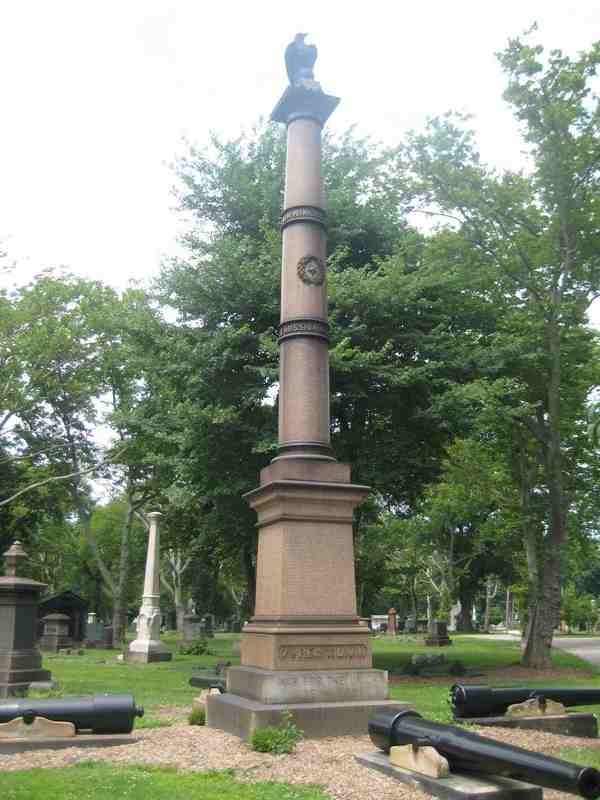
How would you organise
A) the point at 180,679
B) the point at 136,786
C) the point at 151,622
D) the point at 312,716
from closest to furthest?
the point at 136,786, the point at 312,716, the point at 180,679, the point at 151,622

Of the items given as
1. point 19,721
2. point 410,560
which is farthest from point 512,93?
point 410,560

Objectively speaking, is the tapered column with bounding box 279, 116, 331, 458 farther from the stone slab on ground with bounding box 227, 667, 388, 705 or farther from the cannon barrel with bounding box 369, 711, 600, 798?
the cannon barrel with bounding box 369, 711, 600, 798

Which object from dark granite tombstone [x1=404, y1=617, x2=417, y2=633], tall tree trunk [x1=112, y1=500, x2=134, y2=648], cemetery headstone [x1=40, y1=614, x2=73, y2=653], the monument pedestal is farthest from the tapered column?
dark granite tombstone [x1=404, y1=617, x2=417, y2=633]

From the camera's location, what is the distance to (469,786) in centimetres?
592

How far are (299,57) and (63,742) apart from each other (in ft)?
34.0

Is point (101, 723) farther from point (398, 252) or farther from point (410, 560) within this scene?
point (410, 560)

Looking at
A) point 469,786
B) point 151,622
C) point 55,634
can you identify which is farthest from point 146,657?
point 469,786

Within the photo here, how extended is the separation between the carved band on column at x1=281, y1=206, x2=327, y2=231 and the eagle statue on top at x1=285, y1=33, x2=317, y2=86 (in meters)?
2.34

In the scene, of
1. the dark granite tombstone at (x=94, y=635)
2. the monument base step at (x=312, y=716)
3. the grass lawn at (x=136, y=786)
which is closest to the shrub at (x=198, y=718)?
the monument base step at (x=312, y=716)

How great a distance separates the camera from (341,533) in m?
9.97

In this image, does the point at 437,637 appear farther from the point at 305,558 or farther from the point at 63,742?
the point at 63,742

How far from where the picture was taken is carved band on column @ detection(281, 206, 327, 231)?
11.3 m

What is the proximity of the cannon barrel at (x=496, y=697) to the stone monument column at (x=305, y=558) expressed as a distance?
0.95m

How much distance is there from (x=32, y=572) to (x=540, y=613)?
44032 millimetres
